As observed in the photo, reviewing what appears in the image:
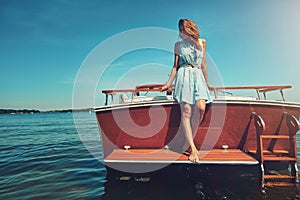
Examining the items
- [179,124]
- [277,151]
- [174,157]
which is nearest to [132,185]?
[174,157]

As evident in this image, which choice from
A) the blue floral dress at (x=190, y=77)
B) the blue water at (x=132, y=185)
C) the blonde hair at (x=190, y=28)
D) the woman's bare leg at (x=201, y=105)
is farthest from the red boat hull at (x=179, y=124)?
the blonde hair at (x=190, y=28)

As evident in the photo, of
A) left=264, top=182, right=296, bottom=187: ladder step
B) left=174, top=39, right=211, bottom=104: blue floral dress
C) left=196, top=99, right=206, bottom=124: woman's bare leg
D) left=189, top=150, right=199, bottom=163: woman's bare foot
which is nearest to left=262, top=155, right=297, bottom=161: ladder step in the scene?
left=264, top=182, right=296, bottom=187: ladder step

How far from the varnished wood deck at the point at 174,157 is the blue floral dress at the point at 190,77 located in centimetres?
107

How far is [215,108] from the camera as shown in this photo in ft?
15.5

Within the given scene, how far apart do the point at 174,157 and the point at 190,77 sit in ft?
5.01

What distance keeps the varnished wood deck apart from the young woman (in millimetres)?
305

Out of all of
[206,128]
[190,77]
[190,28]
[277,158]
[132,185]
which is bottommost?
[132,185]

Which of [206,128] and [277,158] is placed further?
[206,128]

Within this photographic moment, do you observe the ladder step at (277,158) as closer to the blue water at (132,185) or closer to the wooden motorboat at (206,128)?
the wooden motorboat at (206,128)

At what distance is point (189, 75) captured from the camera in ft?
14.0

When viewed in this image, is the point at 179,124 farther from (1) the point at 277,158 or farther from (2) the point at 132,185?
(1) the point at 277,158

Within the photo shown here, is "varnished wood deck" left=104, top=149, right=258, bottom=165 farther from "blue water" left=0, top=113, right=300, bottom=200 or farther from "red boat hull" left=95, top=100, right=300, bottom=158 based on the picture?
"blue water" left=0, top=113, right=300, bottom=200

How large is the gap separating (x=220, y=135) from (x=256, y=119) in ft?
2.60

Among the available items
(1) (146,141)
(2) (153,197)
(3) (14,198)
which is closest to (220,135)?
(1) (146,141)
